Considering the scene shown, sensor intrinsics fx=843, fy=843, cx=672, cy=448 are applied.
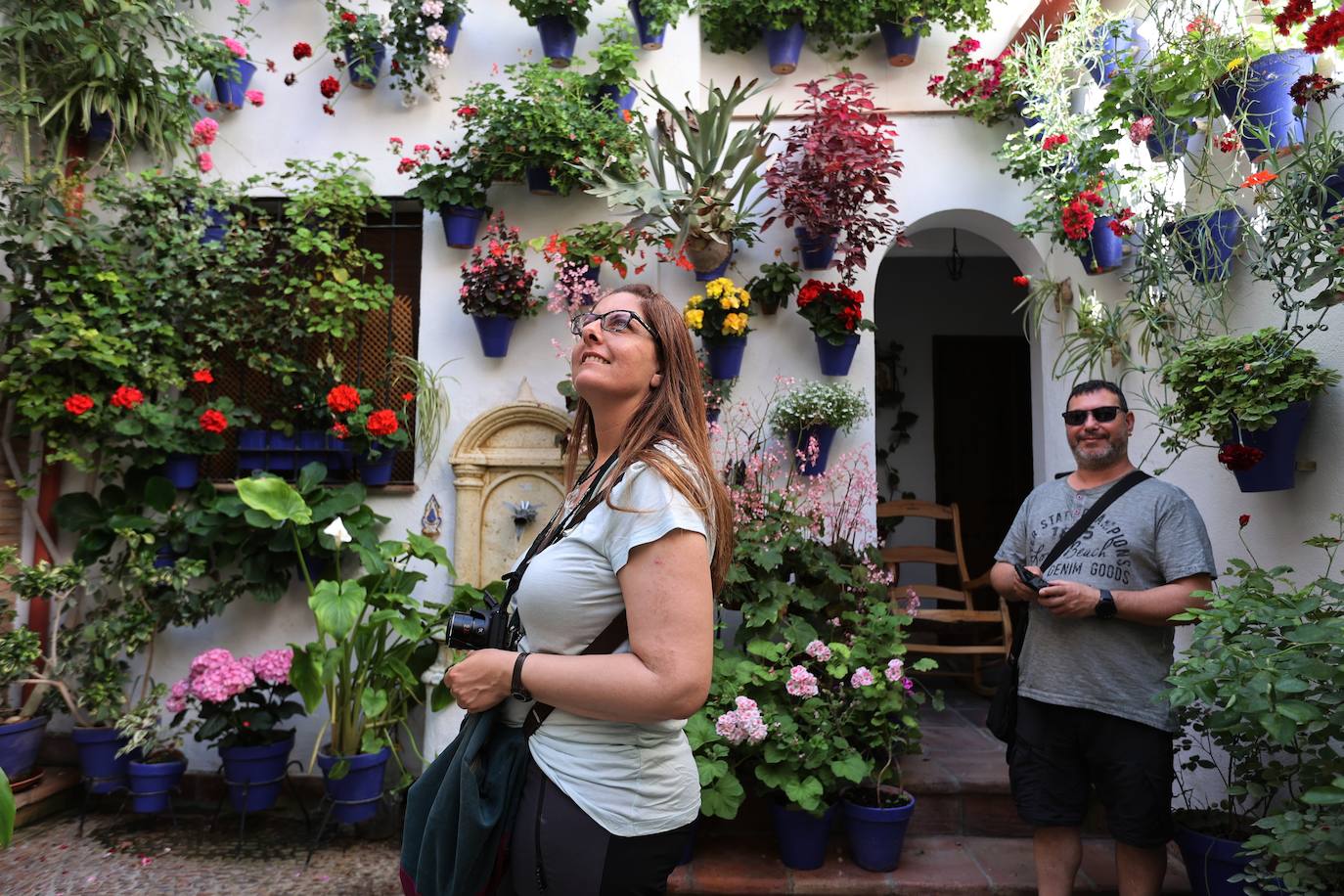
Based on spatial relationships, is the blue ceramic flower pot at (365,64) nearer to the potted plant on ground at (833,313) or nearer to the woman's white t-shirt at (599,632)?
the potted plant on ground at (833,313)

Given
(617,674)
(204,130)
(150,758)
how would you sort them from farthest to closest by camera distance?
(204,130) → (150,758) → (617,674)

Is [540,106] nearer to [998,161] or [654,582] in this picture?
[998,161]

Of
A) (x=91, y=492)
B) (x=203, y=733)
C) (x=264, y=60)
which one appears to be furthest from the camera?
(x=264, y=60)

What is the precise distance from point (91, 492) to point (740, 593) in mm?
3523

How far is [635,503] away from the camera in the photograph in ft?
4.55

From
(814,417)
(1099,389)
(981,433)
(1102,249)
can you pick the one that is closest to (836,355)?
(814,417)

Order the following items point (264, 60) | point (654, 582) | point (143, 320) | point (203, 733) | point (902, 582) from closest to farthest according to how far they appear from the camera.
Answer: point (654, 582)
point (203, 733)
point (143, 320)
point (264, 60)
point (902, 582)

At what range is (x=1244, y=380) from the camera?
272cm

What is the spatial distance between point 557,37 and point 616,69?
0.44 metres

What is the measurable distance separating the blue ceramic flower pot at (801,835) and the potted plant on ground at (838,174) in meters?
2.59

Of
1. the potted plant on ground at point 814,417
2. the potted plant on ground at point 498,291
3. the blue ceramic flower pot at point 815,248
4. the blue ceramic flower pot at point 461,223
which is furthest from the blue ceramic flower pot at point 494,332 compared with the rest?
the blue ceramic flower pot at point 815,248

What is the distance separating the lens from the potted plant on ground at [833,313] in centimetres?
432

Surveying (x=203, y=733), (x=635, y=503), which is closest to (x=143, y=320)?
(x=203, y=733)

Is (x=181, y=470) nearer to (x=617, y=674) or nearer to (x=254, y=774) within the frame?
(x=254, y=774)
